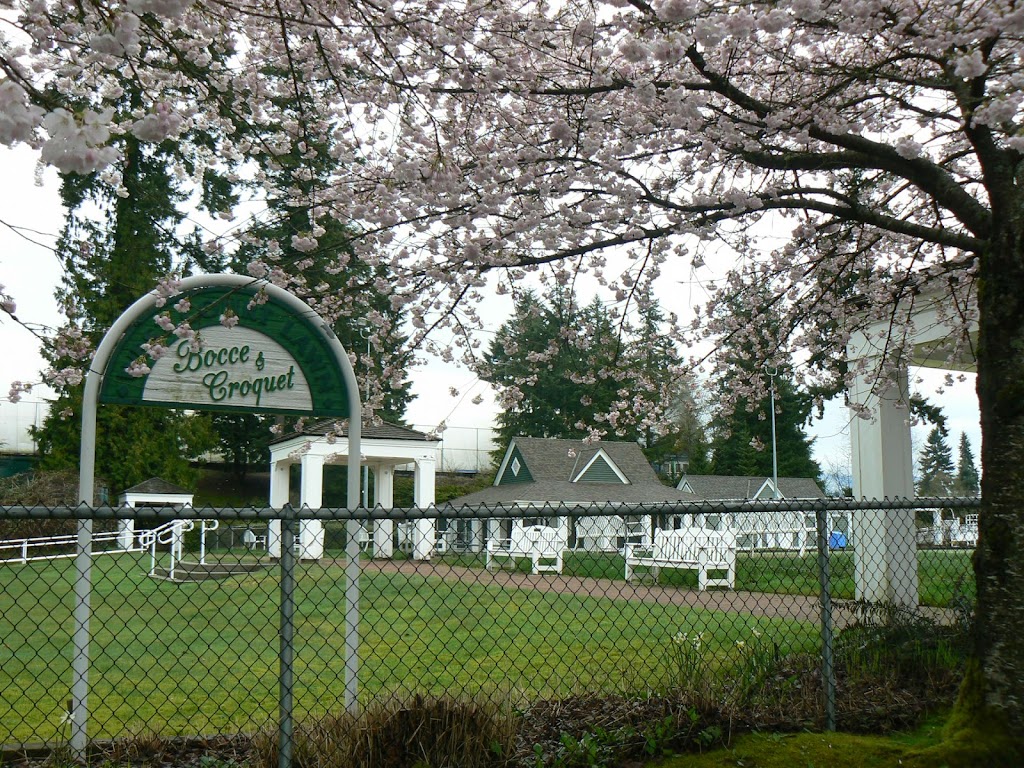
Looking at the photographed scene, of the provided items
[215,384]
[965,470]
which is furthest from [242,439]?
[965,470]

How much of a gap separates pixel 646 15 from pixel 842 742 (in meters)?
4.01

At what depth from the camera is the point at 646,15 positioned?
186 inches

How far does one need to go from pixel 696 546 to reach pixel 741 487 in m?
25.2

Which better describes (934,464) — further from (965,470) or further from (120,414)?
(120,414)

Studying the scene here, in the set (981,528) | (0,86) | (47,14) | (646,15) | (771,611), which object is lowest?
(771,611)

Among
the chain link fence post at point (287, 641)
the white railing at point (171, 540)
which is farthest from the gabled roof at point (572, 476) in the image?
the chain link fence post at point (287, 641)

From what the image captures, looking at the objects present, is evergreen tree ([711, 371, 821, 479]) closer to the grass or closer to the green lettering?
the grass

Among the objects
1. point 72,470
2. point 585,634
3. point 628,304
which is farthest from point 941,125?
point 72,470

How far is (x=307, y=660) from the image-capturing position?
7047 mm

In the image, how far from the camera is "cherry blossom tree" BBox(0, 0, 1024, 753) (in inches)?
158

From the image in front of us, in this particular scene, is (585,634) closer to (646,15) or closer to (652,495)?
(646,15)

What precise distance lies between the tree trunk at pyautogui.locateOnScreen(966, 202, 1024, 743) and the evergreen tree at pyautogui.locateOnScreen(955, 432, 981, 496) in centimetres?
5859

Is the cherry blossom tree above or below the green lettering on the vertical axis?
above

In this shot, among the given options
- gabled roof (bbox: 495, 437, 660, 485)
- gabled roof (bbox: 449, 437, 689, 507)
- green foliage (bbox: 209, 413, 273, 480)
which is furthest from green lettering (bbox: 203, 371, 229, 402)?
green foliage (bbox: 209, 413, 273, 480)
